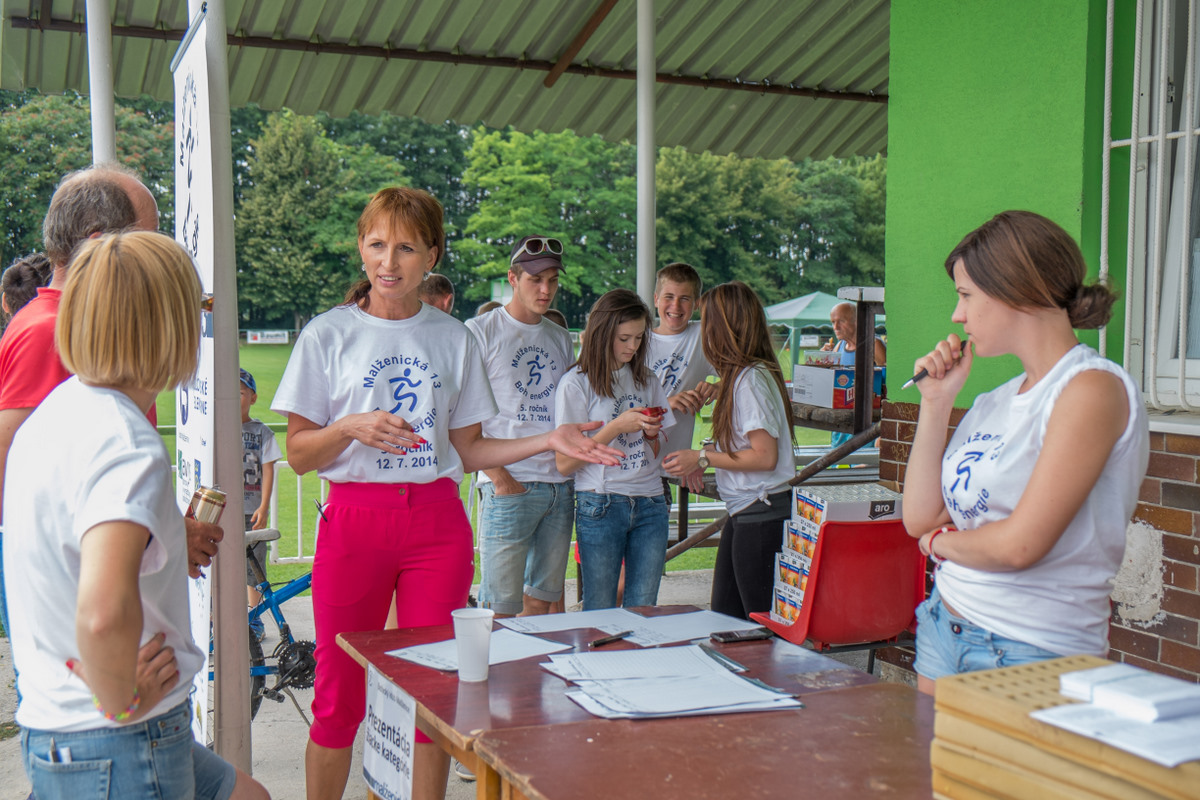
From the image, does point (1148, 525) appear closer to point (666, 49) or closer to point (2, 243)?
point (666, 49)

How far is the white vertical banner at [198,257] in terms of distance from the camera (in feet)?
8.50

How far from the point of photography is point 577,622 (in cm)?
252

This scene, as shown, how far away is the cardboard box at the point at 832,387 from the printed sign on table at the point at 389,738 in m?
3.32

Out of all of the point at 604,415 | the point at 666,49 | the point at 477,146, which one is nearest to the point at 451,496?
the point at 604,415

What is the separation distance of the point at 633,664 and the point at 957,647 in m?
0.68

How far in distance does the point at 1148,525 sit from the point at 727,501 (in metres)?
1.39

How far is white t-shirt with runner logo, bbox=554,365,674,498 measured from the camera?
3758mm

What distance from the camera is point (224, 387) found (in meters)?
2.68

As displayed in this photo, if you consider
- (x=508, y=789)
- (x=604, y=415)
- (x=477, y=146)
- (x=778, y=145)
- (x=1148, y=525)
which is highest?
(x=477, y=146)

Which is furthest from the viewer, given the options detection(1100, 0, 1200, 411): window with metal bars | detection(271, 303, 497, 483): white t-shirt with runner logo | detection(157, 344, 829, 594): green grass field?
detection(157, 344, 829, 594): green grass field

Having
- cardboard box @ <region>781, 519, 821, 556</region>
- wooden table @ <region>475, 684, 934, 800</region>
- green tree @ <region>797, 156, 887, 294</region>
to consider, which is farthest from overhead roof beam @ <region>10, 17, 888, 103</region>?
green tree @ <region>797, 156, 887, 294</region>

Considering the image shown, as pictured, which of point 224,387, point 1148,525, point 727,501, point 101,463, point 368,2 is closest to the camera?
point 101,463

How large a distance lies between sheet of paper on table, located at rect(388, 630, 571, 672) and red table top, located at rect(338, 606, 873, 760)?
0.03m

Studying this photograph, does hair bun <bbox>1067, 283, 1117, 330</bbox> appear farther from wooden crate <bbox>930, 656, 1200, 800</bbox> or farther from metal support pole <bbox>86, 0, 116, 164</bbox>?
metal support pole <bbox>86, 0, 116, 164</bbox>
